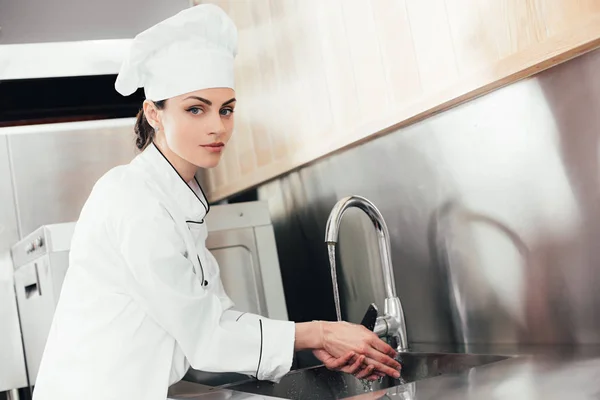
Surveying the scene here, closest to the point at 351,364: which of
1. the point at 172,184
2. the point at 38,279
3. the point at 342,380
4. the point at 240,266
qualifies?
the point at 342,380

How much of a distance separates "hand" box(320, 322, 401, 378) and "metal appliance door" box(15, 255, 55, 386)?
0.85 meters

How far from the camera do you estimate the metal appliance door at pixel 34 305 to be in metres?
2.05

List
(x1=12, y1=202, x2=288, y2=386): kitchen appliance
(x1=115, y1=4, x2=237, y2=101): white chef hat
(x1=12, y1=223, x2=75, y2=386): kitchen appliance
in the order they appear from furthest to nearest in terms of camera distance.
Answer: (x1=12, y1=202, x2=288, y2=386): kitchen appliance → (x1=12, y1=223, x2=75, y2=386): kitchen appliance → (x1=115, y1=4, x2=237, y2=101): white chef hat

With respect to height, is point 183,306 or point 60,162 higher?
point 60,162

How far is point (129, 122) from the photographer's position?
2.93 meters

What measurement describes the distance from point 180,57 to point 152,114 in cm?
14

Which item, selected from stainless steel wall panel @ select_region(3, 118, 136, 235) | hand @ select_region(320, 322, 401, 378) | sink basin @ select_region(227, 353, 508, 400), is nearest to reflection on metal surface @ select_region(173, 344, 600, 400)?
sink basin @ select_region(227, 353, 508, 400)

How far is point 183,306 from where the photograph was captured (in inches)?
54.5

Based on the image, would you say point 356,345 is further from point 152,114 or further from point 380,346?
point 152,114

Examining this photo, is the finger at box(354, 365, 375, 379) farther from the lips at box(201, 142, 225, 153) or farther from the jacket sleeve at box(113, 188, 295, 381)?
the lips at box(201, 142, 225, 153)

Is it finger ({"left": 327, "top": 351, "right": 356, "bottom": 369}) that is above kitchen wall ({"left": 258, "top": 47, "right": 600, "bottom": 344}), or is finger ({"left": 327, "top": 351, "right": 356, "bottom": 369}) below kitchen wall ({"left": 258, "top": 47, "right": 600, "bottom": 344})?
below

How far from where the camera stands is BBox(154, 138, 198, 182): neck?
64.1 inches

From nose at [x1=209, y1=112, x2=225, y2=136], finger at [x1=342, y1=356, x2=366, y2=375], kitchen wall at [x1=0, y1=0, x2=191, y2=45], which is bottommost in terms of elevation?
finger at [x1=342, y1=356, x2=366, y2=375]

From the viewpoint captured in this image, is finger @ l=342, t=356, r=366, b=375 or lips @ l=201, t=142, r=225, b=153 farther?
lips @ l=201, t=142, r=225, b=153
